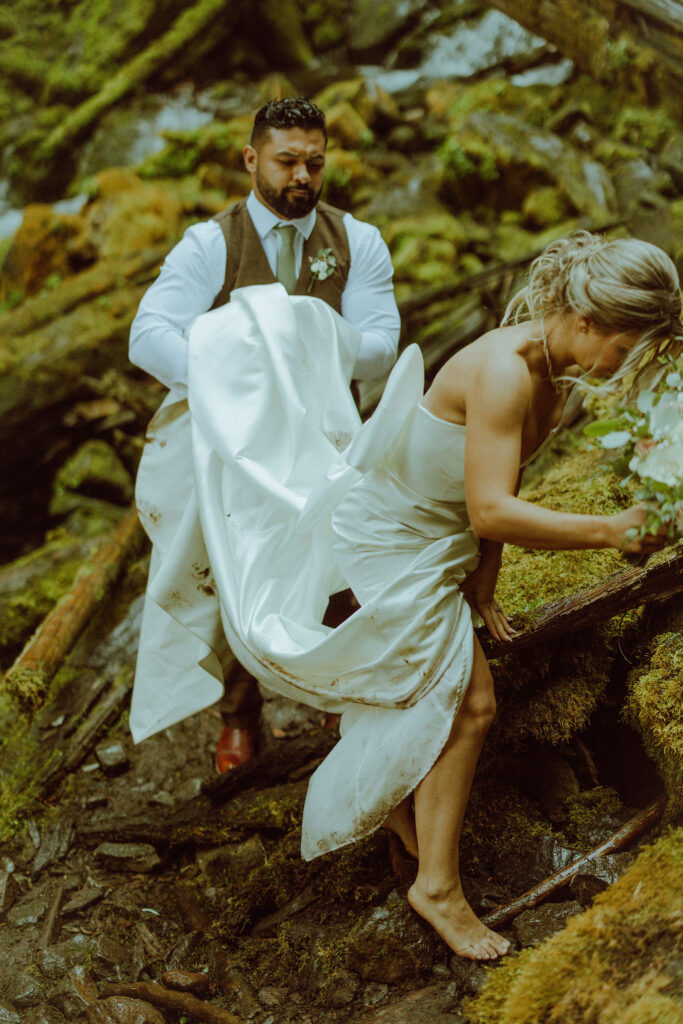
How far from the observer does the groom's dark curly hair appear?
3.01m

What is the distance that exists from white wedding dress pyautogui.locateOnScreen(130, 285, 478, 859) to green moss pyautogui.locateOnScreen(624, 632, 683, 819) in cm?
56

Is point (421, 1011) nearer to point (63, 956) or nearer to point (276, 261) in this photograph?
point (63, 956)

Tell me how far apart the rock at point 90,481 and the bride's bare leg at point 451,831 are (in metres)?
4.85

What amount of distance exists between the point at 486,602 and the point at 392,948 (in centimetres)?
103

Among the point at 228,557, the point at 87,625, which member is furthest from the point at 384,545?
the point at 87,625

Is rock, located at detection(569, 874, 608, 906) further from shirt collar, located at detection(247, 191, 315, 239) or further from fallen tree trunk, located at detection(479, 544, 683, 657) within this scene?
shirt collar, located at detection(247, 191, 315, 239)

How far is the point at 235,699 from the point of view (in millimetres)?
3395

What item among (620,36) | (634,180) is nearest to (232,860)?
(620,36)

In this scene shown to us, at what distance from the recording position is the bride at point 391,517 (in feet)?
6.46

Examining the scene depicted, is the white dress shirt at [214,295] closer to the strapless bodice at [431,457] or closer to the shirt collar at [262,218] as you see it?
the shirt collar at [262,218]

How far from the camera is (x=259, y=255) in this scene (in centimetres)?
318

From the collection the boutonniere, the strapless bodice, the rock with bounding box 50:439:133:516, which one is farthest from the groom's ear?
the rock with bounding box 50:439:133:516

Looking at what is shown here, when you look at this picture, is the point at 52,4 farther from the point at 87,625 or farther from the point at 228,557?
the point at 228,557

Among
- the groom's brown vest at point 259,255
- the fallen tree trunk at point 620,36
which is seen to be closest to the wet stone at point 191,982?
the groom's brown vest at point 259,255
